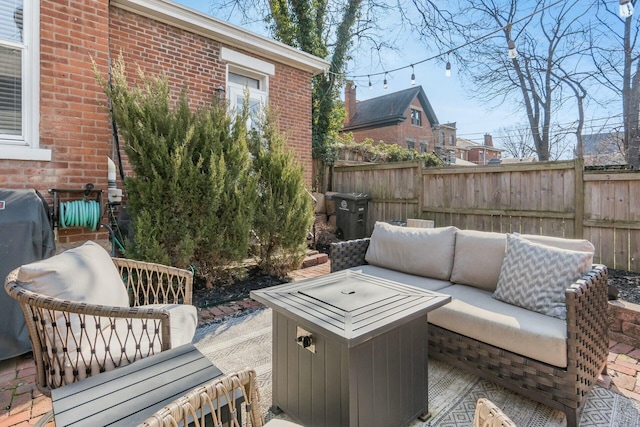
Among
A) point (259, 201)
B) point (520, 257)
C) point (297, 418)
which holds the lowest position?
point (297, 418)

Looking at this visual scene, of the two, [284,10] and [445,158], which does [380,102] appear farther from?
[284,10]

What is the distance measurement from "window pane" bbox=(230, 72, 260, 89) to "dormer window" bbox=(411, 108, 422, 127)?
15.9 m

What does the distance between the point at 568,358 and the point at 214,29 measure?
594cm

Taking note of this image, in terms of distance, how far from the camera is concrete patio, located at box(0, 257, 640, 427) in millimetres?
1978

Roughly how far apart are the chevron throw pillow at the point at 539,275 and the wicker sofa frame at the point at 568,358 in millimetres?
111

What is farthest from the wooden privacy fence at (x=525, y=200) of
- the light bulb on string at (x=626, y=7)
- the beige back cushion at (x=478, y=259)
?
the beige back cushion at (x=478, y=259)

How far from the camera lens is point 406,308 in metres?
1.80

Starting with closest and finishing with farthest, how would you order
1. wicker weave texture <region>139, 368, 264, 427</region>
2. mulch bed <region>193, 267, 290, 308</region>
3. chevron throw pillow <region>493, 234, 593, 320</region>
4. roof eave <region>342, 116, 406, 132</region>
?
wicker weave texture <region>139, 368, 264, 427</region> → chevron throw pillow <region>493, 234, 593, 320</region> → mulch bed <region>193, 267, 290, 308</region> → roof eave <region>342, 116, 406, 132</region>

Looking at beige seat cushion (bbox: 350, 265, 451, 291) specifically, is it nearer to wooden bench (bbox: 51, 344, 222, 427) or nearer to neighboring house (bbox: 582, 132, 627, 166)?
wooden bench (bbox: 51, 344, 222, 427)

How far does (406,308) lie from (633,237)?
153 inches

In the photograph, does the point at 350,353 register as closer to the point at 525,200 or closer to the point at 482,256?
the point at 482,256

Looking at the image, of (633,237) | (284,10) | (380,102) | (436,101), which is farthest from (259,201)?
(436,101)

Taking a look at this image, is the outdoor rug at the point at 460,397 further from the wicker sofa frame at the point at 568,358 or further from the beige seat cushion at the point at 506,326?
the beige seat cushion at the point at 506,326

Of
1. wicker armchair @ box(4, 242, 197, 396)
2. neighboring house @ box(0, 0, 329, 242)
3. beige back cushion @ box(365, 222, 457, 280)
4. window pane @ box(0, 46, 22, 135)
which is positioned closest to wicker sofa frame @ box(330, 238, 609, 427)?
beige back cushion @ box(365, 222, 457, 280)
